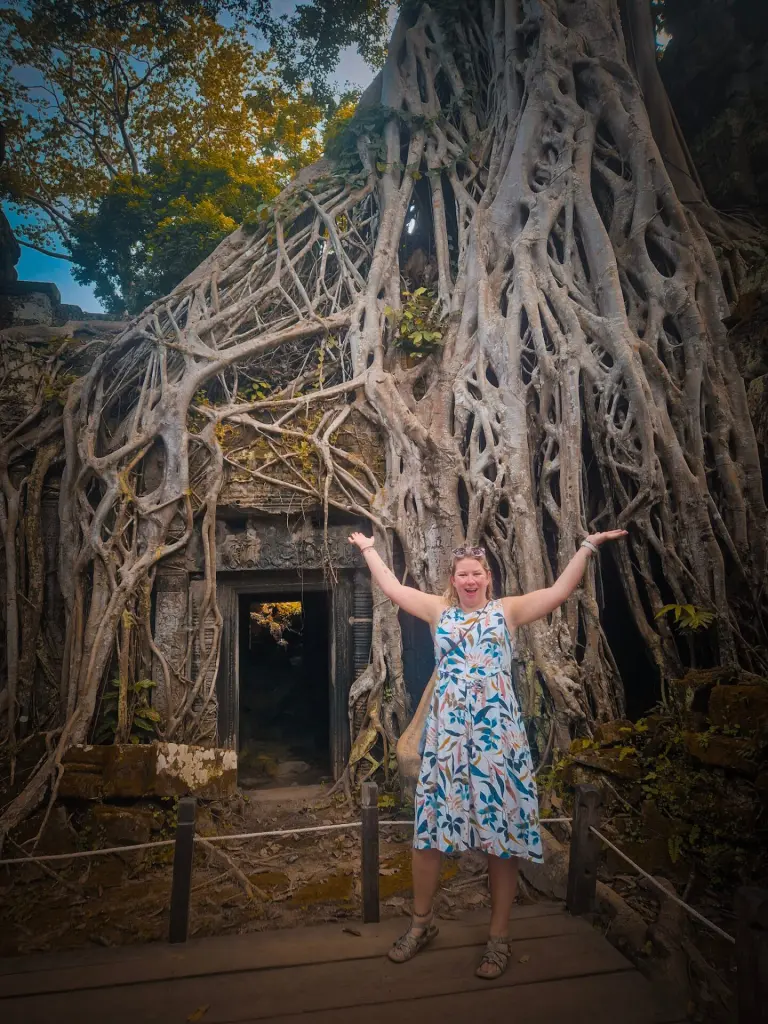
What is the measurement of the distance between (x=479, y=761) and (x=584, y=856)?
0.70 m

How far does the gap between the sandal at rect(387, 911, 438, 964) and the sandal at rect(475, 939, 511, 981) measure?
183mm

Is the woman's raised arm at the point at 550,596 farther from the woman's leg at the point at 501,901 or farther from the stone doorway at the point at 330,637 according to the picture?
the stone doorway at the point at 330,637

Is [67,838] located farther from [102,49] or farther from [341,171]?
[102,49]

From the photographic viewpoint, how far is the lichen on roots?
3.52 metres

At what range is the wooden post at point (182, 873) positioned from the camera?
1.97 m

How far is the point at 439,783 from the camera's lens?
1.80 metres

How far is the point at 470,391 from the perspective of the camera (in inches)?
164

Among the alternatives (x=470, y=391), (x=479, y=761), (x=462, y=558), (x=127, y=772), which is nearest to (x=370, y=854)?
(x=479, y=761)

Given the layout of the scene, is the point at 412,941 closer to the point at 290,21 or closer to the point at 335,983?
the point at 335,983

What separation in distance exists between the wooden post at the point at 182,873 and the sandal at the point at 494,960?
0.98 metres

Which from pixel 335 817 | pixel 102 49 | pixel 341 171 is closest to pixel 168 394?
pixel 341 171

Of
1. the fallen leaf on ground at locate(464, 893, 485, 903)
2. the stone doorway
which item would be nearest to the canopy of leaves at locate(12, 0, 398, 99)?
the stone doorway

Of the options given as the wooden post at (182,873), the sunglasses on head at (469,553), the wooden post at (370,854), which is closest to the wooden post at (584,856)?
the wooden post at (370,854)

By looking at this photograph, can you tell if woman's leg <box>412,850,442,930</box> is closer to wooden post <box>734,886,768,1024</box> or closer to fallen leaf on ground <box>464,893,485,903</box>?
wooden post <box>734,886,768,1024</box>
